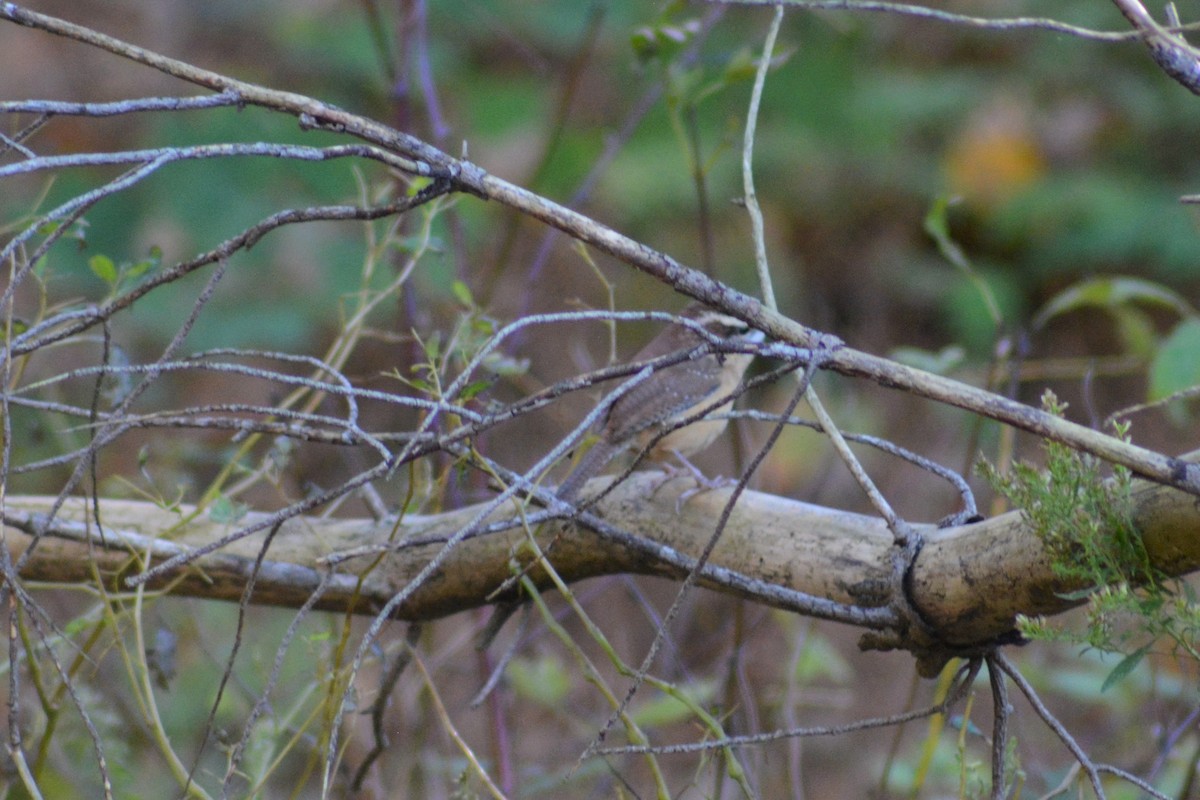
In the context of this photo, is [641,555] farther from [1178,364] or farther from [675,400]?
[1178,364]

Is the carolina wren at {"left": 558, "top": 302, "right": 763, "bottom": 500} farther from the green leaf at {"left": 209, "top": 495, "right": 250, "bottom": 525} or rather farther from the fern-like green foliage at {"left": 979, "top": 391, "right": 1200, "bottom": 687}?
the fern-like green foliage at {"left": 979, "top": 391, "right": 1200, "bottom": 687}

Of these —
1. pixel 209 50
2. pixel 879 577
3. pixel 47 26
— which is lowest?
pixel 879 577

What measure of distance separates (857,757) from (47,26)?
5.33 meters

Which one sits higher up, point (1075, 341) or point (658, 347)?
point (1075, 341)

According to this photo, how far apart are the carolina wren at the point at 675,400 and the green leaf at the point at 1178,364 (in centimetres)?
110

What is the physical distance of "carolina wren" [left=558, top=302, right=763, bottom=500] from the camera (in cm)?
321

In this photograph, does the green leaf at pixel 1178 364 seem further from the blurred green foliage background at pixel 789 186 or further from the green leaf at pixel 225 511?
the blurred green foliage background at pixel 789 186

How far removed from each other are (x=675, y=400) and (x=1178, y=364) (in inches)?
55.3

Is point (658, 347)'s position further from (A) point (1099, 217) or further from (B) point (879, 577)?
(A) point (1099, 217)

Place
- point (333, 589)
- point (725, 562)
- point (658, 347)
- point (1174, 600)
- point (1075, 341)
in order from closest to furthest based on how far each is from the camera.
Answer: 1. point (1174, 600)
2. point (725, 562)
3. point (333, 589)
4. point (658, 347)
5. point (1075, 341)

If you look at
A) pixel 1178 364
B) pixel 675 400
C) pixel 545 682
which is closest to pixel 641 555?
pixel 675 400

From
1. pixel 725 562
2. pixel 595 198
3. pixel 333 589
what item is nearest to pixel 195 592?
pixel 333 589

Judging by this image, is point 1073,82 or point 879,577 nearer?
point 879,577

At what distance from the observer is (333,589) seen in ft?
8.37
